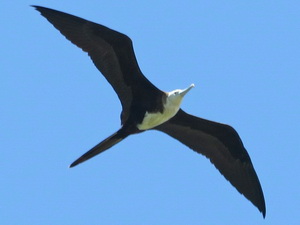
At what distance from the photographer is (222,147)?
1007 cm

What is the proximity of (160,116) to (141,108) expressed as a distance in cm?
21

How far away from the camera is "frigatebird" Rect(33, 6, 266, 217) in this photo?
30.1 ft

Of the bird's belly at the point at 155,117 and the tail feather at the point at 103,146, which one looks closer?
the tail feather at the point at 103,146

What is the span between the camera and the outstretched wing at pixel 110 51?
9.11 metres

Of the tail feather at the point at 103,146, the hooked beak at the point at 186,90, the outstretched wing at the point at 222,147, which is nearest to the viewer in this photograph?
the tail feather at the point at 103,146

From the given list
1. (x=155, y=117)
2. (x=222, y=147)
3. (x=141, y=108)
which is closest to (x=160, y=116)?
(x=155, y=117)

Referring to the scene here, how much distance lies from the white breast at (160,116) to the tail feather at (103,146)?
8.9 inches

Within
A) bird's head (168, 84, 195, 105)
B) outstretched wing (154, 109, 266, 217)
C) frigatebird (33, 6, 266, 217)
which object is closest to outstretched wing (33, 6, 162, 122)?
frigatebird (33, 6, 266, 217)

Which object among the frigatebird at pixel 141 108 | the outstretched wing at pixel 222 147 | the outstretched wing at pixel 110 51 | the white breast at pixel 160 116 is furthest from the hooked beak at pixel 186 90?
the outstretched wing at pixel 222 147

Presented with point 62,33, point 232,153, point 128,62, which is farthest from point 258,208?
point 62,33

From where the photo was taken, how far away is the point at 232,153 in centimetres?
1009

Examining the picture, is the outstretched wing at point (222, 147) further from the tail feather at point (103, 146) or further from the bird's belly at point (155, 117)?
the tail feather at point (103, 146)

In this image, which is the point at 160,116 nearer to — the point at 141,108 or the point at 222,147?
the point at 141,108

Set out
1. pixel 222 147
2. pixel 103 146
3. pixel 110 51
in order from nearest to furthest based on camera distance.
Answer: pixel 103 146, pixel 110 51, pixel 222 147
